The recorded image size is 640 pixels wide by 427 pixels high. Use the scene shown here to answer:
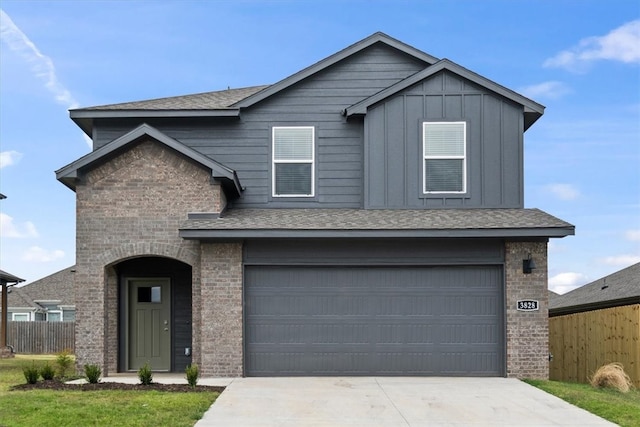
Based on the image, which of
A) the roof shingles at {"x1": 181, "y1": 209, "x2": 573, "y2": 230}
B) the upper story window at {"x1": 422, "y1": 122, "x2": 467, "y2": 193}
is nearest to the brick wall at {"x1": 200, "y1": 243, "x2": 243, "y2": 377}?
the roof shingles at {"x1": 181, "y1": 209, "x2": 573, "y2": 230}

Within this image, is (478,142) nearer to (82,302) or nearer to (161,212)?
(161,212)

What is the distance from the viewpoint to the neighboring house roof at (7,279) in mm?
27094

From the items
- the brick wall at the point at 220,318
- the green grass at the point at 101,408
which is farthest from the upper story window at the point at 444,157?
the green grass at the point at 101,408

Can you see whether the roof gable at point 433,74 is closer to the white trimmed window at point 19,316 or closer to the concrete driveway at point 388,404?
the concrete driveway at point 388,404

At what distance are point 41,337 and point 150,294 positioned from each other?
1858cm

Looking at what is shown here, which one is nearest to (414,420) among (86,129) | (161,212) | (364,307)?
(364,307)

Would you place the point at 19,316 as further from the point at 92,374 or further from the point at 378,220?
the point at 378,220

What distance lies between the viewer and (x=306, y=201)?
55.2 feet

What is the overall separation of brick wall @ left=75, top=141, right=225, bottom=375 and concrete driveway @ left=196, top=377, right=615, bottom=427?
3084 millimetres

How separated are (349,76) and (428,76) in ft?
6.29

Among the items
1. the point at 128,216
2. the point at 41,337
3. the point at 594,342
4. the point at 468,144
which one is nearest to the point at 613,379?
the point at 594,342

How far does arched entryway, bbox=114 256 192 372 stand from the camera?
16.7m

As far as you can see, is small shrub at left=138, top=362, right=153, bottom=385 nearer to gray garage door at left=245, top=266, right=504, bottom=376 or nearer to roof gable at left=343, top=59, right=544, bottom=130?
gray garage door at left=245, top=266, right=504, bottom=376

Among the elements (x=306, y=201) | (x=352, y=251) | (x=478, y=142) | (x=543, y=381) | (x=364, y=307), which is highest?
(x=478, y=142)
